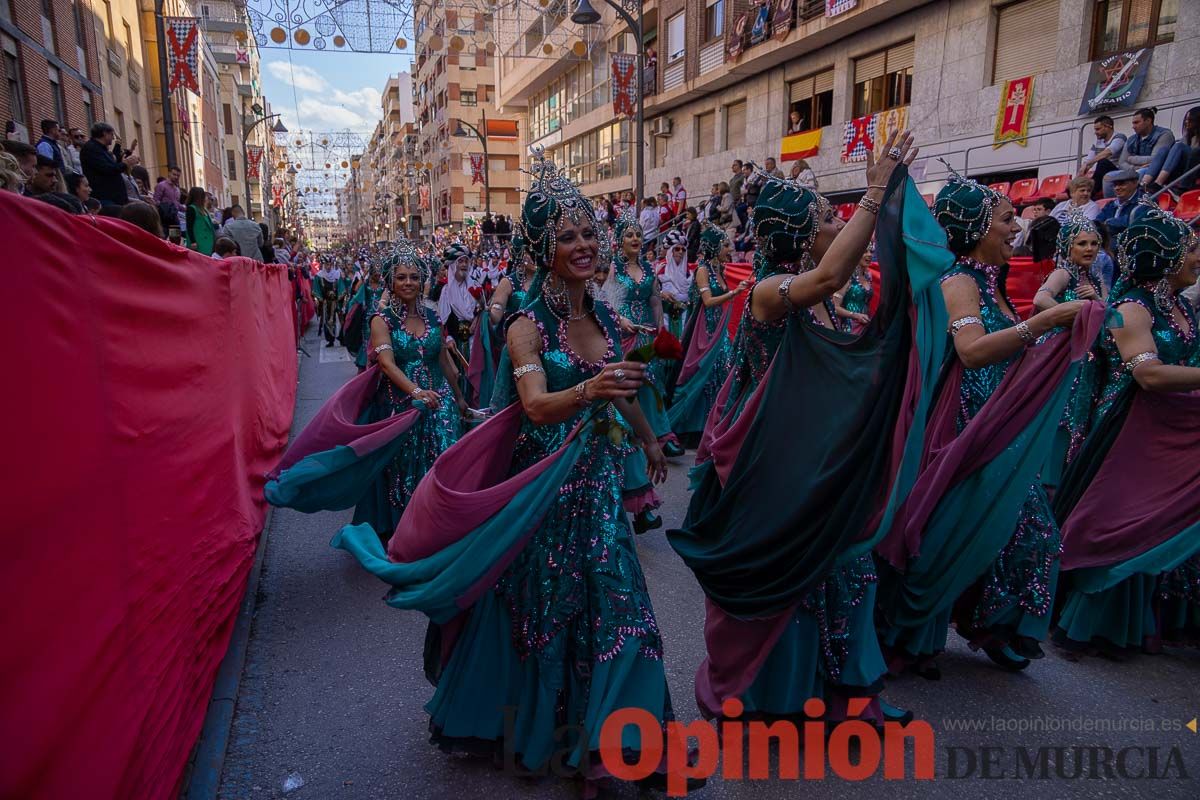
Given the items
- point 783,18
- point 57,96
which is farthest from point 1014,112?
point 57,96

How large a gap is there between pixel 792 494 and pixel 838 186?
17869 mm

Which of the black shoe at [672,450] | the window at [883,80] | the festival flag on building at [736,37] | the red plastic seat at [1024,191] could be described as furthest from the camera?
the festival flag on building at [736,37]

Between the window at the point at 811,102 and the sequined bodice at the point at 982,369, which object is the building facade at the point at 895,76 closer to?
the window at the point at 811,102

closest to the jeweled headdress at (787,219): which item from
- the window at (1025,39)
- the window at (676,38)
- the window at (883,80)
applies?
the window at (1025,39)

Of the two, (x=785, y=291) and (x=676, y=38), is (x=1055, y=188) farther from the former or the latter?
(x=676, y=38)

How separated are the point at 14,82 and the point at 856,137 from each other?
18.4 meters

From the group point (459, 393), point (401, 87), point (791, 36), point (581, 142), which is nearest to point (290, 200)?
point (401, 87)

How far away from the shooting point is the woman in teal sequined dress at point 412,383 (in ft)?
16.4

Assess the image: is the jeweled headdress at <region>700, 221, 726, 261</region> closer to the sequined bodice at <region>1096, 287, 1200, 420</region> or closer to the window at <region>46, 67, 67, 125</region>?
the sequined bodice at <region>1096, 287, 1200, 420</region>

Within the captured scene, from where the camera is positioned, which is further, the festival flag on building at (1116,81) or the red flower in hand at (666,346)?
the festival flag on building at (1116,81)

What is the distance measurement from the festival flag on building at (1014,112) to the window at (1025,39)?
0.38m

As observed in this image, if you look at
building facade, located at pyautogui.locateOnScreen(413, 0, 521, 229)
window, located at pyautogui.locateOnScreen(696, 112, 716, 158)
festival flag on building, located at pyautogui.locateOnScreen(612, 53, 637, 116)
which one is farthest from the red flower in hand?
building facade, located at pyautogui.locateOnScreen(413, 0, 521, 229)

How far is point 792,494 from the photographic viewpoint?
108 inches

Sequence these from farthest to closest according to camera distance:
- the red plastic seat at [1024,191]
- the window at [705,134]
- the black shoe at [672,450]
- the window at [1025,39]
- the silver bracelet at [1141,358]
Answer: the window at [705,134] → the window at [1025,39] → the red plastic seat at [1024,191] → the black shoe at [672,450] → the silver bracelet at [1141,358]
